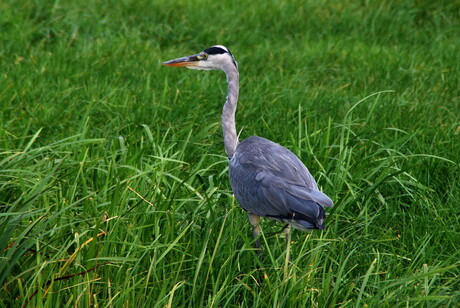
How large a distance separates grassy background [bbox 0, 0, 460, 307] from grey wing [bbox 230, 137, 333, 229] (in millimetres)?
164

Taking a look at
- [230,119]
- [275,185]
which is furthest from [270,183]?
[230,119]

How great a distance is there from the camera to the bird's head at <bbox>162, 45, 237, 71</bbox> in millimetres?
3814

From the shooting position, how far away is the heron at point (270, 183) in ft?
10.4

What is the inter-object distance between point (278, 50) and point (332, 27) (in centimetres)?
117

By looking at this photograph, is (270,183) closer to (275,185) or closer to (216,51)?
(275,185)

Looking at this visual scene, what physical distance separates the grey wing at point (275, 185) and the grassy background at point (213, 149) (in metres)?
0.16

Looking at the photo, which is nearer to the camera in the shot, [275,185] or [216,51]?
[275,185]

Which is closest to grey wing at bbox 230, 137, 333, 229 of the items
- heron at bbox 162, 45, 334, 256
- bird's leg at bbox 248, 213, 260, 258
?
heron at bbox 162, 45, 334, 256

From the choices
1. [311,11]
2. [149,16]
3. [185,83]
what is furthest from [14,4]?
[311,11]

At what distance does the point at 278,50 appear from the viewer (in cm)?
713

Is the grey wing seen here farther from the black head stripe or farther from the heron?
the black head stripe

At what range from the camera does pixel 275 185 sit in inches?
131

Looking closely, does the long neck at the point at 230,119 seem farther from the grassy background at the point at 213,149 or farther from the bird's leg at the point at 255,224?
the bird's leg at the point at 255,224

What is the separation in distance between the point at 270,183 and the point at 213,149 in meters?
1.54
